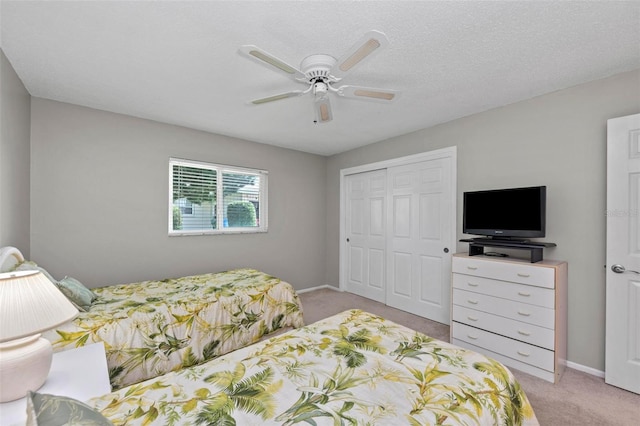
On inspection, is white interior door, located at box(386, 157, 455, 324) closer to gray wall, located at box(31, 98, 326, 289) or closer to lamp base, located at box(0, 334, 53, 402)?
gray wall, located at box(31, 98, 326, 289)

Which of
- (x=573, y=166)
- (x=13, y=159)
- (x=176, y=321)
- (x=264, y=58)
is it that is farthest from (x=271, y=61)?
(x=573, y=166)

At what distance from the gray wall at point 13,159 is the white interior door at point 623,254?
4603 millimetres

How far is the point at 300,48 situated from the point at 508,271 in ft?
8.31

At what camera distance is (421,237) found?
3705 millimetres

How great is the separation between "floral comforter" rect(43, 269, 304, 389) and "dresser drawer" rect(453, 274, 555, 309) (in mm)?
1759

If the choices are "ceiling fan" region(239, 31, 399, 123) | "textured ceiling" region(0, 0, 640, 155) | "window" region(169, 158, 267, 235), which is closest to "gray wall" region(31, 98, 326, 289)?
"window" region(169, 158, 267, 235)

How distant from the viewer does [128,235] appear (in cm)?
325

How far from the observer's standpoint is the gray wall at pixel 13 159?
202cm

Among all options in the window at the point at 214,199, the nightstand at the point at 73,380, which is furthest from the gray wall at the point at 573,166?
the nightstand at the point at 73,380

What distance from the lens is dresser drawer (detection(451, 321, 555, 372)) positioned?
89.3 inches

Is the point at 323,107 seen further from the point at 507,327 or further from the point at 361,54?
the point at 507,327

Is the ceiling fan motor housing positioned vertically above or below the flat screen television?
above

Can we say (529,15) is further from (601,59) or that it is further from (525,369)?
(525,369)

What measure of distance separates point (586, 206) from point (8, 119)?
4.75m
